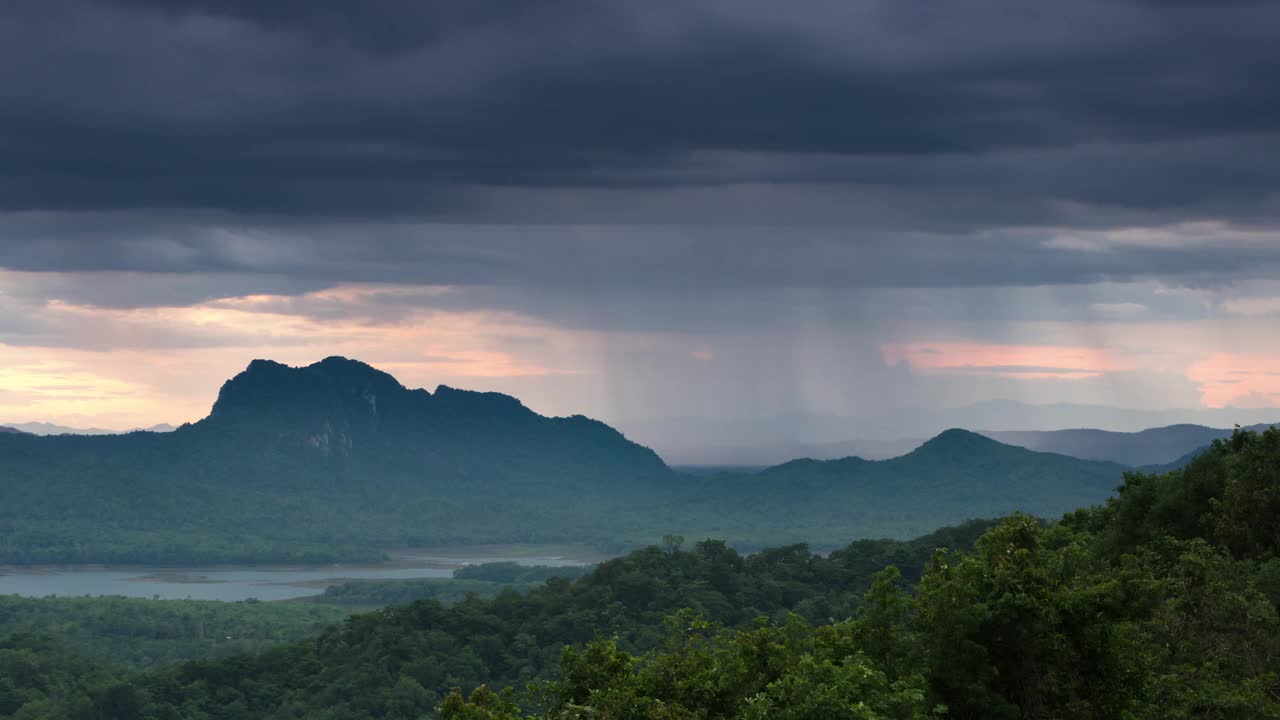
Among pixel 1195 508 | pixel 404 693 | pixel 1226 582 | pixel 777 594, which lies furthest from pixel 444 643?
pixel 1226 582

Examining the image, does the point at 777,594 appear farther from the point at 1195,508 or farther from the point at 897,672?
→ the point at 897,672

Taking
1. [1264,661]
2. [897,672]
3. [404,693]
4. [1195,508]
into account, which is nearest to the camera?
[897,672]

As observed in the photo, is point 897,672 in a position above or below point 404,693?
above

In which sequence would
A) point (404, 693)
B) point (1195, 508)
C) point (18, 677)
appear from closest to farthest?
point (1195, 508) → point (404, 693) → point (18, 677)

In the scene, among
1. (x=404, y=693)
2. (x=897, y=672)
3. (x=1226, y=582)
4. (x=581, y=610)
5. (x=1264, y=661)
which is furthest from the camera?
(x=581, y=610)

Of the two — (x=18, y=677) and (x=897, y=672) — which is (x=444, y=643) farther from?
(x=897, y=672)

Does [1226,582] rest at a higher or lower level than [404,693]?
higher

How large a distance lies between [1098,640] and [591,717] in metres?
10.9

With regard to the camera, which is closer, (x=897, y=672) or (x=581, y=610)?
(x=897, y=672)

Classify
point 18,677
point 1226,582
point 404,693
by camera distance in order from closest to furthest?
point 1226,582 → point 404,693 → point 18,677

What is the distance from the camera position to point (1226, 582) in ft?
121

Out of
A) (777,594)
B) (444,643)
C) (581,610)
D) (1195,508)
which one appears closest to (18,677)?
(444,643)

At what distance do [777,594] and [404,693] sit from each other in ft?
128

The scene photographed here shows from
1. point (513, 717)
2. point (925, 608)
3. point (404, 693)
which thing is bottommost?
point (404, 693)
